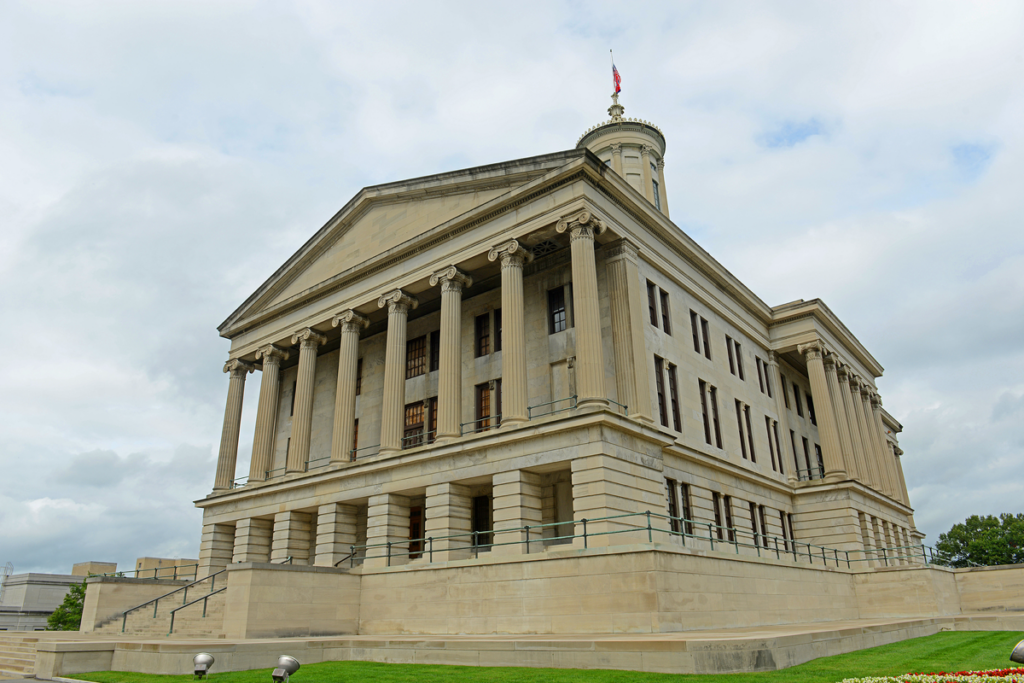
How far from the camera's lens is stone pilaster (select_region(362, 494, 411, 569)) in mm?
29922

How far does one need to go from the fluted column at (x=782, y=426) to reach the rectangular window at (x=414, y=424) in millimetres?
21242

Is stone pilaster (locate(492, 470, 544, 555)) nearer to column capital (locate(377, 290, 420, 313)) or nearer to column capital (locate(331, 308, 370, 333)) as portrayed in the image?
column capital (locate(377, 290, 420, 313))

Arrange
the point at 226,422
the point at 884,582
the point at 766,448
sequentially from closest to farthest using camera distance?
the point at 884,582 < the point at 766,448 < the point at 226,422

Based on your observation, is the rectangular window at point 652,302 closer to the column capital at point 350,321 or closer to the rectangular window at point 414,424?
the rectangular window at point 414,424

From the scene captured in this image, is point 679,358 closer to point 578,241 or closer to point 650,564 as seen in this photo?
point 578,241

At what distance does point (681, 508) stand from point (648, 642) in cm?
1652

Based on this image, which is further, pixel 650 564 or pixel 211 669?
pixel 650 564

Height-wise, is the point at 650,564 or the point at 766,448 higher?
the point at 766,448

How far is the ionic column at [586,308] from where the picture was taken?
26250mm

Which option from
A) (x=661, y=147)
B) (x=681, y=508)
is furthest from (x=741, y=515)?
(x=661, y=147)

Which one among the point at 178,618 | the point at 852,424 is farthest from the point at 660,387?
the point at 178,618

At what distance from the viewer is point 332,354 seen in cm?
4375

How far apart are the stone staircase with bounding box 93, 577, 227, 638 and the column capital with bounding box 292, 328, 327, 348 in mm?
13818

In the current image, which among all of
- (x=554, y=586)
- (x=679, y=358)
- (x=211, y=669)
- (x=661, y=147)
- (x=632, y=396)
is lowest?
(x=211, y=669)
